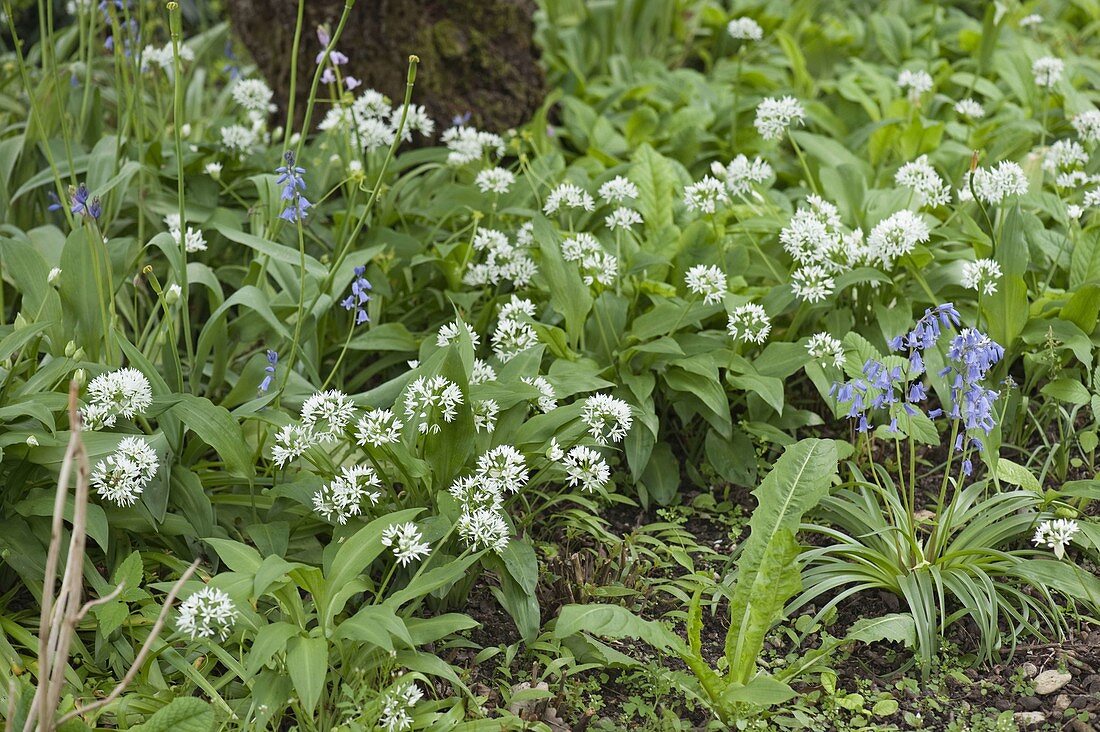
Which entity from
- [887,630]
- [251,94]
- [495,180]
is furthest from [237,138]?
[887,630]

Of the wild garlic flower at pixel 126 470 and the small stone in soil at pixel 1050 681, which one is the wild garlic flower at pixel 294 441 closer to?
the wild garlic flower at pixel 126 470

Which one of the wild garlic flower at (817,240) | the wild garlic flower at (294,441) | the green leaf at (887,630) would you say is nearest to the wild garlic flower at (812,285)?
the wild garlic flower at (817,240)

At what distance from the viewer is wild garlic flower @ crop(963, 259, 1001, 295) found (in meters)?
→ 2.78

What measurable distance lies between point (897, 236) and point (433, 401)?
1.40 metres

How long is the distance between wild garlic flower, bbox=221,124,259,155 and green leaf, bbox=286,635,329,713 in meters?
2.05

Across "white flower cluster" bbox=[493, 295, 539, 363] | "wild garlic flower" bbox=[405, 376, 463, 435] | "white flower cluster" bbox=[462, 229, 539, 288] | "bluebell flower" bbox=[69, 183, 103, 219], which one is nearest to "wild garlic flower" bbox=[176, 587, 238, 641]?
"wild garlic flower" bbox=[405, 376, 463, 435]

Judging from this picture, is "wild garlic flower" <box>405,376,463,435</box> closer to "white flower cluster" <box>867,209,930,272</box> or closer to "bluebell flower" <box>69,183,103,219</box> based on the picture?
"bluebell flower" <box>69,183,103,219</box>

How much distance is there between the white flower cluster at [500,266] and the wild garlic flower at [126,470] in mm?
1194

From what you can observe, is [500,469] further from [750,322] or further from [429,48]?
[429,48]

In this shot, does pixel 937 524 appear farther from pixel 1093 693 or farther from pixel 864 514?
pixel 1093 693

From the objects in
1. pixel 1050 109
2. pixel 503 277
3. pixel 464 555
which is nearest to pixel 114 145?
pixel 503 277

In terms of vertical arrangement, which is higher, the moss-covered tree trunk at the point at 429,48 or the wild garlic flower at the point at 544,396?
the moss-covered tree trunk at the point at 429,48

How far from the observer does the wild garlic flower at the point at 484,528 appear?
218cm

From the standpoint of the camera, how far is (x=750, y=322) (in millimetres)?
2781
